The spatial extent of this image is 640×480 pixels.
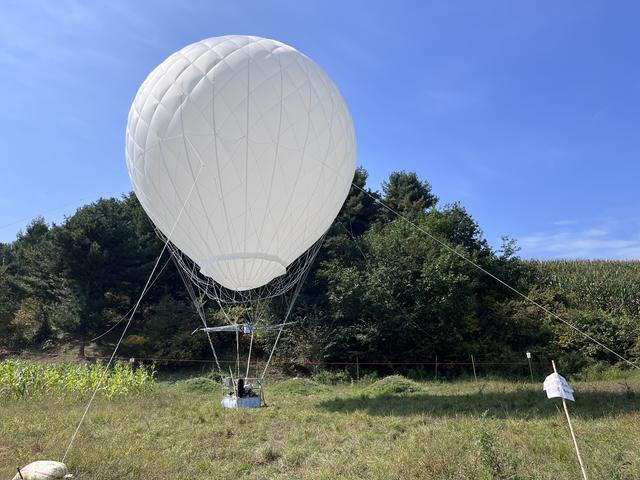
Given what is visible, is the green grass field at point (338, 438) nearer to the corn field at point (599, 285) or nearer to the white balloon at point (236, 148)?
the white balloon at point (236, 148)

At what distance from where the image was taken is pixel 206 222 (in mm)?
11039

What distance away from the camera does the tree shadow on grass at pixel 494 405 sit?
10.1 m

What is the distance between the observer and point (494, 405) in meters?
11.8

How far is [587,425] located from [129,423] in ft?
31.5

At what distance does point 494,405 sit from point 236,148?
9261mm

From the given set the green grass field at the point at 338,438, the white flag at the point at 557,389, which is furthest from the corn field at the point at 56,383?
the white flag at the point at 557,389

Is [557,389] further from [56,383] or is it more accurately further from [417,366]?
[417,366]

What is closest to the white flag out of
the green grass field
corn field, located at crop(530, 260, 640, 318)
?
the green grass field

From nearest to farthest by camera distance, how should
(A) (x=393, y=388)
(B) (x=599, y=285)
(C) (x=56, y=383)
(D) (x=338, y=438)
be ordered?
(D) (x=338, y=438) < (C) (x=56, y=383) < (A) (x=393, y=388) < (B) (x=599, y=285)

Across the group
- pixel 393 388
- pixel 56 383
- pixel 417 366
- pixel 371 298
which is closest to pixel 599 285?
pixel 417 366

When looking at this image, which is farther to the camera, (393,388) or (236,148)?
(393,388)

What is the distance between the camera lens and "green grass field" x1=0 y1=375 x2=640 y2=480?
6.25 m

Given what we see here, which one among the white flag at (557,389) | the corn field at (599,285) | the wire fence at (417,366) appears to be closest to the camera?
the white flag at (557,389)

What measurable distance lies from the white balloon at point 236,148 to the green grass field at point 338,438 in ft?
13.6
